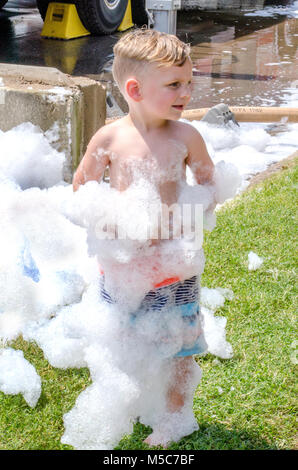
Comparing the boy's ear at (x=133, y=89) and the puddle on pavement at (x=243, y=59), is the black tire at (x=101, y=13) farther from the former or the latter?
the boy's ear at (x=133, y=89)

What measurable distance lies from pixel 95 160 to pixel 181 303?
55 centimetres

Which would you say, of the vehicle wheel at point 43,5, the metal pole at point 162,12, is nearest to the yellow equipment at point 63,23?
the vehicle wheel at point 43,5

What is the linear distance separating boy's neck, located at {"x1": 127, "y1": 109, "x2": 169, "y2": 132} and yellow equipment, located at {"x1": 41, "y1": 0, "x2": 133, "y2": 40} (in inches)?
301

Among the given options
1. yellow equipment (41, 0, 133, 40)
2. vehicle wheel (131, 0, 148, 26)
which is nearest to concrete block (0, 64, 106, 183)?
yellow equipment (41, 0, 133, 40)

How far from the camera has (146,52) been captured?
1.76 m

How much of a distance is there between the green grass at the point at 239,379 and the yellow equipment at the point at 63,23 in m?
6.61

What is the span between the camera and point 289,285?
3.07 m

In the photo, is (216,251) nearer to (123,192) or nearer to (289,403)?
(289,403)

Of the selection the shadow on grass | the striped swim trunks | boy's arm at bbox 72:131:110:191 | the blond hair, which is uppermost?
the blond hair

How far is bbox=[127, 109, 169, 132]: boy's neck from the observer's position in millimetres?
1866

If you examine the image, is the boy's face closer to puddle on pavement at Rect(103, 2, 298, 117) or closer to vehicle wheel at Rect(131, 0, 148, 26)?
puddle on pavement at Rect(103, 2, 298, 117)

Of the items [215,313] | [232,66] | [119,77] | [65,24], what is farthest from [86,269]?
[65,24]

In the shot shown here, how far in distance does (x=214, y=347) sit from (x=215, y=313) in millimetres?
299

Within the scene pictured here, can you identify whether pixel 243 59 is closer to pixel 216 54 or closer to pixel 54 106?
pixel 216 54
